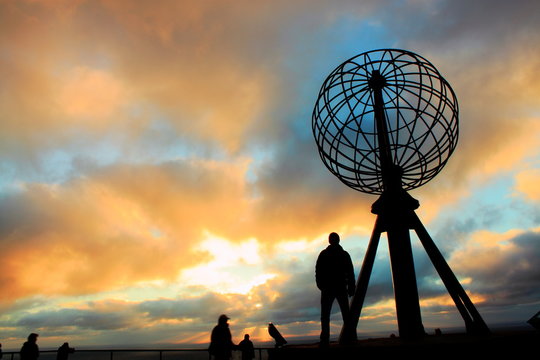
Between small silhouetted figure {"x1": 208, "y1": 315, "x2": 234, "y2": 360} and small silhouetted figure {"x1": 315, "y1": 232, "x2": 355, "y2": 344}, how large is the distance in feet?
10.0

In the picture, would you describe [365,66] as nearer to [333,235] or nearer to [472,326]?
Answer: [333,235]

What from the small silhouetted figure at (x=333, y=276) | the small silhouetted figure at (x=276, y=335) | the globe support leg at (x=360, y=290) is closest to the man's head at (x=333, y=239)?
the small silhouetted figure at (x=333, y=276)

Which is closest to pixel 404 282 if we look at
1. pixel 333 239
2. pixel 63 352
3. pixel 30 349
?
pixel 333 239

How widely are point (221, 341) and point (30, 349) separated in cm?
675

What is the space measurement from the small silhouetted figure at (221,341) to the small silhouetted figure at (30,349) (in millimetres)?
6375

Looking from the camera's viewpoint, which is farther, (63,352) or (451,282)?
(63,352)

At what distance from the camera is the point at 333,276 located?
21.5 ft

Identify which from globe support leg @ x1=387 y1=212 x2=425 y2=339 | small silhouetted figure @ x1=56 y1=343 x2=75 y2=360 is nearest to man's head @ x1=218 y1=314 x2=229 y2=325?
globe support leg @ x1=387 y1=212 x2=425 y2=339

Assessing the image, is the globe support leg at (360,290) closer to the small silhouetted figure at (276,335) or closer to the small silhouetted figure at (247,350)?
the small silhouetted figure at (276,335)

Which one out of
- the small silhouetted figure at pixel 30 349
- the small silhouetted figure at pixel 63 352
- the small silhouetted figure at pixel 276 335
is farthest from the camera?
the small silhouetted figure at pixel 63 352

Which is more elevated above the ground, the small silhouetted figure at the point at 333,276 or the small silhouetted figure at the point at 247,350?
the small silhouetted figure at the point at 333,276

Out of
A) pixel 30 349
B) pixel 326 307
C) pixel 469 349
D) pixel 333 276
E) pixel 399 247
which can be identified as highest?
pixel 399 247

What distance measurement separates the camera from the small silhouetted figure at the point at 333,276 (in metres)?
6.50

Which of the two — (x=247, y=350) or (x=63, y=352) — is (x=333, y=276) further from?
(x=63, y=352)
